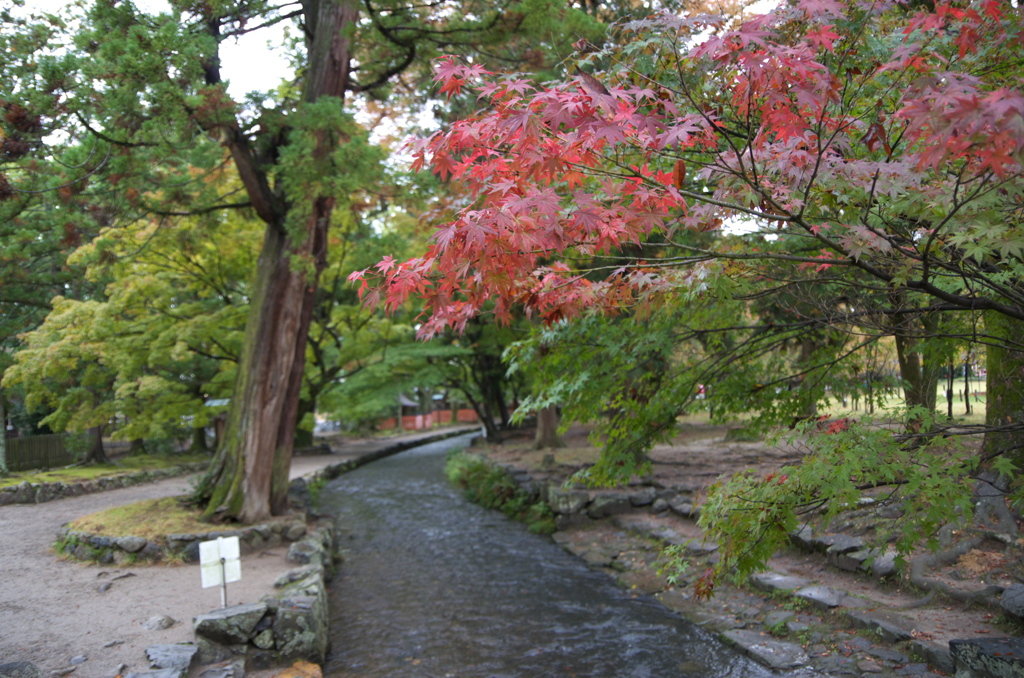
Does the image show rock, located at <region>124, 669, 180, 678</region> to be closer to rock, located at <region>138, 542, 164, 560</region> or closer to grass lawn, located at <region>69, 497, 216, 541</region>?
rock, located at <region>138, 542, 164, 560</region>

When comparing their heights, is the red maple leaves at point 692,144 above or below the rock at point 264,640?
above

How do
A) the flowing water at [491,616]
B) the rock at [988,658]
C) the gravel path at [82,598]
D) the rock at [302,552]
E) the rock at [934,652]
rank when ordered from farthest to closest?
1. the rock at [302,552]
2. the flowing water at [491,616]
3. the gravel path at [82,598]
4. the rock at [934,652]
5. the rock at [988,658]

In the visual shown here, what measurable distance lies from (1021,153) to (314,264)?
29.5 feet

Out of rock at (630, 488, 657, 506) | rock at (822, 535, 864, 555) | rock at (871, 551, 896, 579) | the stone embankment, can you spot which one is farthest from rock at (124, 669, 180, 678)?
rock at (630, 488, 657, 506)

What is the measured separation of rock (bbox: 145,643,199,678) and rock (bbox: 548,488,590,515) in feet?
26.3

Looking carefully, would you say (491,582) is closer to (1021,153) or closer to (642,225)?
(642,225)

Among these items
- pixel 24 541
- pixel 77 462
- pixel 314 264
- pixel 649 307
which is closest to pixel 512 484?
pixel 314 264

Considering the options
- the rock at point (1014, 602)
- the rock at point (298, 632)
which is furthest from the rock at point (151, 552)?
the rock at point (1014, 602)

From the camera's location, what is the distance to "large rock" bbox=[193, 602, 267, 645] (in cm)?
561

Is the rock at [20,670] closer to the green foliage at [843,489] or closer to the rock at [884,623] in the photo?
the green foliage at [843,489]

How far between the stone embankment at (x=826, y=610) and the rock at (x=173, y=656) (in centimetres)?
382

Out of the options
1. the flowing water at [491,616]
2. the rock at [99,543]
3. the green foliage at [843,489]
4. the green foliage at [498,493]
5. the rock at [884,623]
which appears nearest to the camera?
the green foliage at [843,489]

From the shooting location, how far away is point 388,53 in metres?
11.0

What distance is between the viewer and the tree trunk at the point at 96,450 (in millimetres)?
10352
